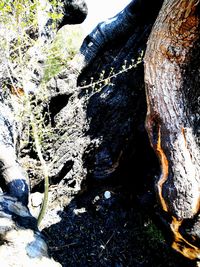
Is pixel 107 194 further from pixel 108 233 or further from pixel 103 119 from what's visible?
pixel 103 119

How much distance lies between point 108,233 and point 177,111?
1.67 meters

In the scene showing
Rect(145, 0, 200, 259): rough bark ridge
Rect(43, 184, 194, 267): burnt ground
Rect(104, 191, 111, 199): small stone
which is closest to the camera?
Rect(145, 0, 200, 259): rough bark ridge

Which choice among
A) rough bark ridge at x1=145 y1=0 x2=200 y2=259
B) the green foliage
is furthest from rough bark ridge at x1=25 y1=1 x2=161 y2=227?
rough bark ridge at x1=145 y1=0 x2=200 y2=259

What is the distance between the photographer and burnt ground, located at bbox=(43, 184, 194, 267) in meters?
2.75

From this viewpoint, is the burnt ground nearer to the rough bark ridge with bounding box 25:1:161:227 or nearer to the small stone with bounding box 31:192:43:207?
the rough bark ridge with bounding box 25:1:161:227

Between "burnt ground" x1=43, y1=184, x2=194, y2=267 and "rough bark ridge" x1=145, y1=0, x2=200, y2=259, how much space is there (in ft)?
2.38

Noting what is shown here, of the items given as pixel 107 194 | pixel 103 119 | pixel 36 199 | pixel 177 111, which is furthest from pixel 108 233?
pixel 177 111

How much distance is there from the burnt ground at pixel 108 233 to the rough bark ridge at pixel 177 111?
0.72 meters

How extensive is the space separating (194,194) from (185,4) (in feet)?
4.83

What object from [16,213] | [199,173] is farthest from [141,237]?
[16,213]

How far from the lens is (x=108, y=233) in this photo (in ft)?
9.80

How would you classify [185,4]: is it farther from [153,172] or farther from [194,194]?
[153,172]

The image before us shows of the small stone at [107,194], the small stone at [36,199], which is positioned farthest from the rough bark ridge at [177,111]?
the small stone at [36,199]

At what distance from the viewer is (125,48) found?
3.65 m
